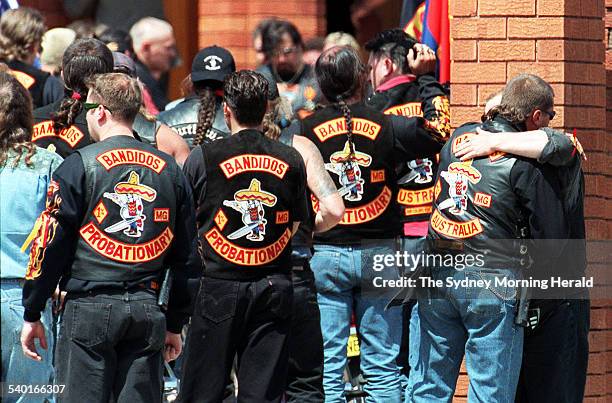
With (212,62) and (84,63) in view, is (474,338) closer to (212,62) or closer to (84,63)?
(212,62)

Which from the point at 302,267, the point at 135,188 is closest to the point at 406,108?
the point at 302,267

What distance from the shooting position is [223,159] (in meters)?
6.28

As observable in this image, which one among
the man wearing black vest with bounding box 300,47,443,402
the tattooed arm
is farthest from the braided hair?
the tattooed arm

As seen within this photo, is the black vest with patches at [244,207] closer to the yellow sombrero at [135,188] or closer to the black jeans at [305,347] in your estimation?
the black jeans at [305,347]

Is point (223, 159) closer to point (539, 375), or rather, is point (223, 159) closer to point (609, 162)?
point (539, 375)

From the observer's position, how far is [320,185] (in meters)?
6.64

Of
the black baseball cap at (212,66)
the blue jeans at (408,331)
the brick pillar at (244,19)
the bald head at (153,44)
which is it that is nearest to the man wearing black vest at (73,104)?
the black baseball cap at (212,66)

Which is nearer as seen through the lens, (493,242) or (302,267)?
(493,242)

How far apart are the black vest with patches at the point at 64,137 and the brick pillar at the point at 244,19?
17.6 feet

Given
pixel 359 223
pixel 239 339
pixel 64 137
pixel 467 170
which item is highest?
pixel 64 137

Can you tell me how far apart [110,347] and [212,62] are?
93.4 inches

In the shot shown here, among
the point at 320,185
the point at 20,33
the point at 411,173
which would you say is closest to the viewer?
the point at 320,185

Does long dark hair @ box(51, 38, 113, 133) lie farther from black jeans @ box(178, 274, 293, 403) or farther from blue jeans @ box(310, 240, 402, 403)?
blue jeans @ box(310, 240, 402, 403)

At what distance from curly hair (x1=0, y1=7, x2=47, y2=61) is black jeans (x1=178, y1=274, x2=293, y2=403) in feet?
10.2
